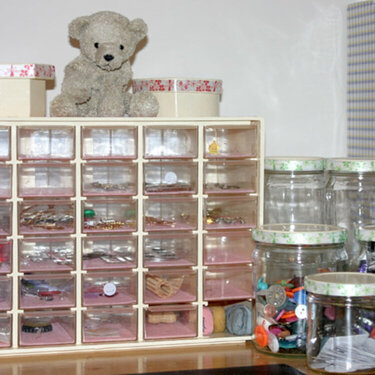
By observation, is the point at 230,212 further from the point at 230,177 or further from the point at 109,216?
the point at 109,216

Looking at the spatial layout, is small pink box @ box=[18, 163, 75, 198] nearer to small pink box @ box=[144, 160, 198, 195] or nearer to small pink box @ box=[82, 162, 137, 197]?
small pink box @ box=[82, 162, 137, 197]

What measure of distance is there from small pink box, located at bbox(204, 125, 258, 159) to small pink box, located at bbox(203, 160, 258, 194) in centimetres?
2

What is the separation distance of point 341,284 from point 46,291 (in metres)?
0.66

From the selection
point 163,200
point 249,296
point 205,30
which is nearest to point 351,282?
point 249,296

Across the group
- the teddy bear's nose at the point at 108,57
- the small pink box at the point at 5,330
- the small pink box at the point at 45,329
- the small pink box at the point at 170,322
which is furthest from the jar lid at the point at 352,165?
the small pink box at the point at 5,330

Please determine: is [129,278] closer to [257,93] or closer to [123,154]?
[123,154]

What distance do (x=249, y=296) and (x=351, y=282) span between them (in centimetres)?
30

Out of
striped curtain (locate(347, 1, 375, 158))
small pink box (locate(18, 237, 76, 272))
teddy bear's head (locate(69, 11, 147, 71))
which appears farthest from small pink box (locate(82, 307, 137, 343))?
striped curtain (locate(347, 1, 375, 158))

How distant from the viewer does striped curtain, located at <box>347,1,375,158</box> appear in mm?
A: 2105

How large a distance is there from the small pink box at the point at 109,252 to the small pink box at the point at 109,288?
21 mm

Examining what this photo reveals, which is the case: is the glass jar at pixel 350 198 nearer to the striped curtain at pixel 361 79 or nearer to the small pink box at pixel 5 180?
the striped curtain at pixel 361 79

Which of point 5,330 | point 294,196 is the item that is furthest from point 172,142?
point 5,330

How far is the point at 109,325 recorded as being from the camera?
1812 millimetres

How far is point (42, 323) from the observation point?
1.78m
